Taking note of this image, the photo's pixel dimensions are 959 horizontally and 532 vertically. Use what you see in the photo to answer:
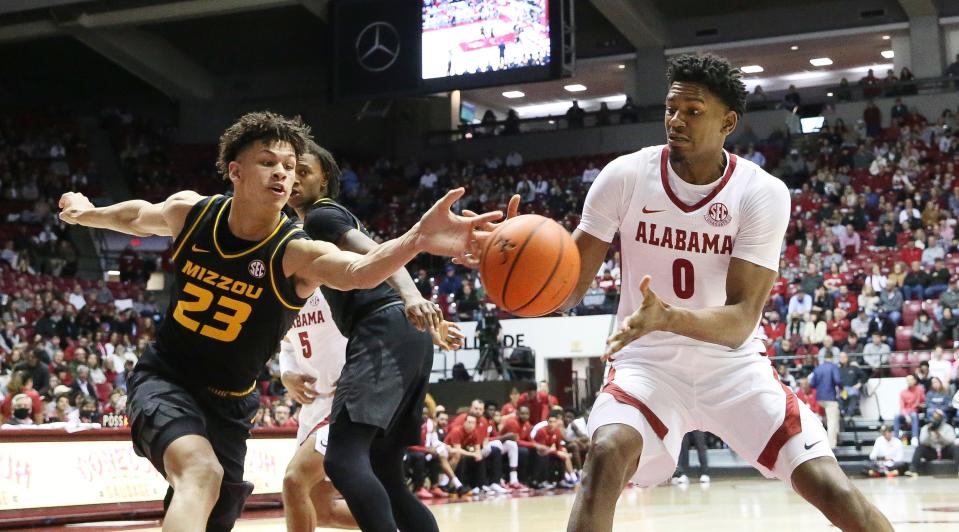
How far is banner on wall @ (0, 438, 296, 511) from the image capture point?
31.8 ft

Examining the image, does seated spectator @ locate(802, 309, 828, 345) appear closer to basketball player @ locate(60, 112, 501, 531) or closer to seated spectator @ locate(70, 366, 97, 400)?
seated spectator @ locate(70, 366, 97, 400)

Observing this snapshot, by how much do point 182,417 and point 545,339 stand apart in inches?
678

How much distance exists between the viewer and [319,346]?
221 inches

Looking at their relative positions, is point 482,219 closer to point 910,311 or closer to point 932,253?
point 910,311

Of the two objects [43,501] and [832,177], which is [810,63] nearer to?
[832,177]

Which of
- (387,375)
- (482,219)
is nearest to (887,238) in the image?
(387,375)

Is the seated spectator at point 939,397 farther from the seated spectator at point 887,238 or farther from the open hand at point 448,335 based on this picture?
the open hand at point 448,335

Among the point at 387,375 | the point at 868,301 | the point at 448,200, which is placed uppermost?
the point at 448,200

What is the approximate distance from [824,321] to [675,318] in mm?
15841

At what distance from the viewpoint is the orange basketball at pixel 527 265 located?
3.62 meters

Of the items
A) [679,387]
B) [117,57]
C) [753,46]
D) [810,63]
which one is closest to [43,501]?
[679,387]

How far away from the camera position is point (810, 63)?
32594 millimetres

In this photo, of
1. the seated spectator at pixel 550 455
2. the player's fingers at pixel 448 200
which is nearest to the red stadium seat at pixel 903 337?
the seated spectator at pixel 550 455

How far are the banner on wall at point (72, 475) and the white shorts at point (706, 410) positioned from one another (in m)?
7.33
